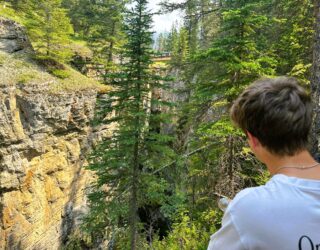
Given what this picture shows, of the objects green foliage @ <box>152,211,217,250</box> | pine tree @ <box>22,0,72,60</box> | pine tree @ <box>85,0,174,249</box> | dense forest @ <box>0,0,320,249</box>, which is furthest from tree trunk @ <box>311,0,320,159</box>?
pine tree @ <box>22,0,72,60</box>

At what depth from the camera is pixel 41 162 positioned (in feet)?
45.0

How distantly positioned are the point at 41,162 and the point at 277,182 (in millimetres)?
13759

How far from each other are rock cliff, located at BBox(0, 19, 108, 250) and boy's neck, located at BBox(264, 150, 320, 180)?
447 inches

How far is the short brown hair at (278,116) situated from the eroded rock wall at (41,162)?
11360 millimetres

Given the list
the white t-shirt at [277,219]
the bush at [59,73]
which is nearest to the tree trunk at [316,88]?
the white t-shirt at [277,219]

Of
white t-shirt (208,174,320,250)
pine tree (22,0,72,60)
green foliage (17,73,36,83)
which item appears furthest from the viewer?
pine tree (22,0,72,60)

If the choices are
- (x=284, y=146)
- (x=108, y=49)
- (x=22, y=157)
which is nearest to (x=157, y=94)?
(x=108, y=49)

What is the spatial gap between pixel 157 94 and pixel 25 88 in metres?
13.1

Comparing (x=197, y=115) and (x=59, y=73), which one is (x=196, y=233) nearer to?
(x=197, y=115)

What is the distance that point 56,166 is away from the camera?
1455 centimetres

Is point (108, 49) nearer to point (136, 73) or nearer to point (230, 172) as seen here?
point (136, 73)

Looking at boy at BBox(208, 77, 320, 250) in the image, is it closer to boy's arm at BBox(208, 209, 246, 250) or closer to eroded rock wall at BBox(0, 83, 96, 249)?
boy's arm at BBox(208, 209, 246, 250)

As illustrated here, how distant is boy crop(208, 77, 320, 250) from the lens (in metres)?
1.12

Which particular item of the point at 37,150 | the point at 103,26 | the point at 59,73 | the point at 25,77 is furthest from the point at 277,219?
the point at 103,26
